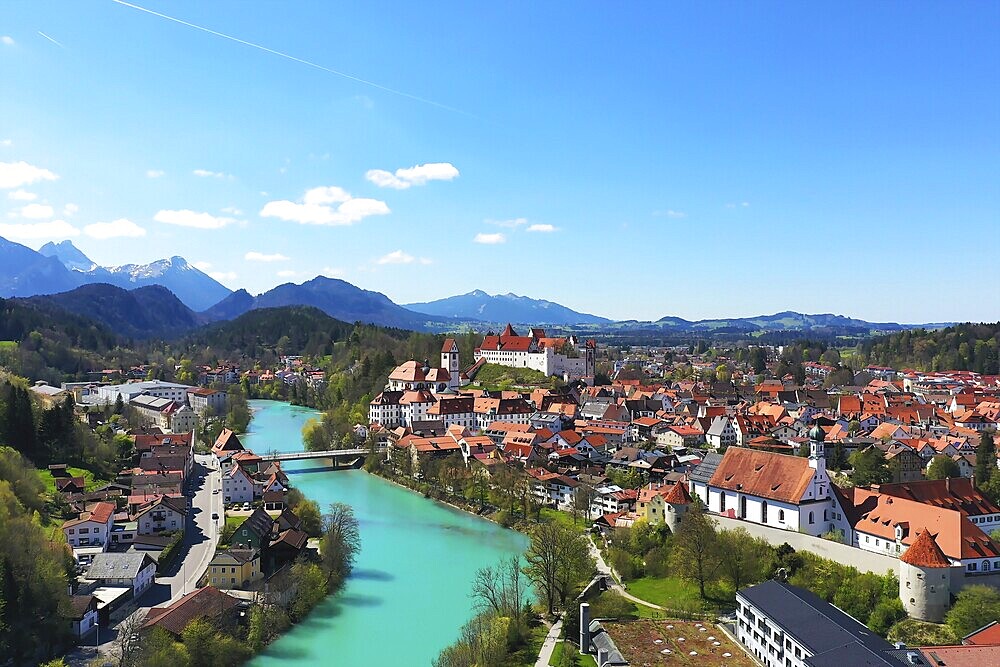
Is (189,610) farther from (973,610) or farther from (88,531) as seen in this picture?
(973,610)

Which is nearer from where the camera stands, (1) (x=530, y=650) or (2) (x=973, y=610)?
(2) (x=973, y=610)

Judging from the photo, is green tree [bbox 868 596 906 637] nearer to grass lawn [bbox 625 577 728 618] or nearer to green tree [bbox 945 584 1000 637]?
green tree [bbox 945 584 1000 637]

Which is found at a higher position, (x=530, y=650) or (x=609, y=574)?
(x=609, y=574)

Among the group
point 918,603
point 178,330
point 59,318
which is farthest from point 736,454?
point 178,330

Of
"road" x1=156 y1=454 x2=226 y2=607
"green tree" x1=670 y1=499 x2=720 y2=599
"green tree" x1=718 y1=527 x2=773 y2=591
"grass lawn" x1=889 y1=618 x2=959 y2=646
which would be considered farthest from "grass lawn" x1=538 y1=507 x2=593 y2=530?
"grass lawn" x1=889 y1=618 x2=959 y2=646

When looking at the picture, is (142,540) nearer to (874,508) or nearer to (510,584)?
(510,584)

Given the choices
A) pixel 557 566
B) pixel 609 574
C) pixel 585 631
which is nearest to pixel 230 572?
pixel 557 566
